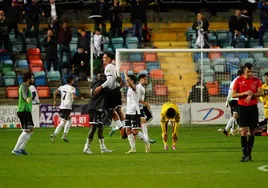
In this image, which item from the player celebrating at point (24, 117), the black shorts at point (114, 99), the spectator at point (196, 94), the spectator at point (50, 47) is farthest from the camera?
the spectator at point (50, 47)

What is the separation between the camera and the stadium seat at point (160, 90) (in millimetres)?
36219

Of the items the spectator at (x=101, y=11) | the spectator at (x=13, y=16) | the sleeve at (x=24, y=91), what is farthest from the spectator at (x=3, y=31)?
the sleeve at (x=24, y=91)

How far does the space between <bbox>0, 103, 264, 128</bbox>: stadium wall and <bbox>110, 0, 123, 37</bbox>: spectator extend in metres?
6.57

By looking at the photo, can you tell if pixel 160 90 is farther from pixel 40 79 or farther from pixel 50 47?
pixel 50 47

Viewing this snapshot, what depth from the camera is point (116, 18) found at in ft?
138

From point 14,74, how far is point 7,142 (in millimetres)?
11145

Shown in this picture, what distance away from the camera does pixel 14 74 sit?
129 feet

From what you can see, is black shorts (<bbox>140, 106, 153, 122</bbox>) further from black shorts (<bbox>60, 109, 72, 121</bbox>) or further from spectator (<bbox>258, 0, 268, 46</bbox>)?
spectator (<bbox>258, 0, 268, 46</bbox>)

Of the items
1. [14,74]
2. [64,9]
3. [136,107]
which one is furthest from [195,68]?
[136,107]

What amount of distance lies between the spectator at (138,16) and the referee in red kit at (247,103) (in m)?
21.1

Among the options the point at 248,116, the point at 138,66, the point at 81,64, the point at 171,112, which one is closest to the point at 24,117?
the point at 171,112

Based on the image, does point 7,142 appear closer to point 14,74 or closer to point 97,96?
point 97,96

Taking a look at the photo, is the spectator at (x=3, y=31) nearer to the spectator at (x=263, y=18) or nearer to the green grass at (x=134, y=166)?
the spectator at (x=263, y=18)

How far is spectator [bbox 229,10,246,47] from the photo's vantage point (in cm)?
4106
